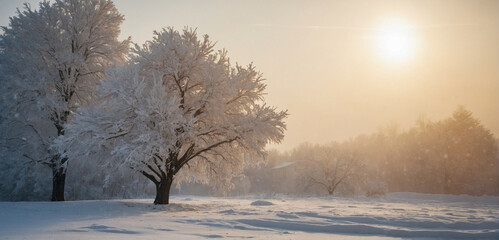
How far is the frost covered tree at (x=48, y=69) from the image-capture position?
16969mm

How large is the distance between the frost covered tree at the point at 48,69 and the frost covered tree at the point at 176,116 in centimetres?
234

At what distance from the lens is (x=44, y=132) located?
1817cm

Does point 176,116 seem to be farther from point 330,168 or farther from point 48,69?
point 330,168

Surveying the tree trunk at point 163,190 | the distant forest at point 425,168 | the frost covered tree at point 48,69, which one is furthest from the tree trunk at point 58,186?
the distant forest at point 425,168

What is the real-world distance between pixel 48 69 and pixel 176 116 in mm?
8915

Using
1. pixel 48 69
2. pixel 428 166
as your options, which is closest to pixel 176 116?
pixel 48 69

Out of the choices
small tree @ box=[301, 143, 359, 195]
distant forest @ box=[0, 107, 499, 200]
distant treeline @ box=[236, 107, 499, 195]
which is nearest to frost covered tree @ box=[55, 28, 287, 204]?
distant forest @ box=[0, 107, 499, 200]

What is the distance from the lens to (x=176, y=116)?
13.3 metres

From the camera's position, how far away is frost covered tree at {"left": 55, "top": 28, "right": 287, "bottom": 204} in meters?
13.3

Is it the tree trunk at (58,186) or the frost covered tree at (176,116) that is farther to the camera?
the tree trunk at (58,186)

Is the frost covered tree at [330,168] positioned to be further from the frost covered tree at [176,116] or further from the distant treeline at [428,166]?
the frost covered tree at [176,116]

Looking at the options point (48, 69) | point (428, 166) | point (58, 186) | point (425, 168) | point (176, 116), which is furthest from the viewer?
point (425, 168)

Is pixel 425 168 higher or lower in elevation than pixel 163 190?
higher

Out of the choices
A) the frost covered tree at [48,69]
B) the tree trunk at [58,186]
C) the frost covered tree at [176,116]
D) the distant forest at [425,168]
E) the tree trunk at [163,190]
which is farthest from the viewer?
the distant forest at [425,168]
